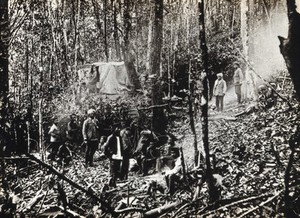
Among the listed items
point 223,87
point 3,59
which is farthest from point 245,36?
point 3,59

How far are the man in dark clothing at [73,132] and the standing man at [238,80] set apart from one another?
7.65ft

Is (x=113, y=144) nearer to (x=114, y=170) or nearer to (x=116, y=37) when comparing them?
(x=114, y=170)

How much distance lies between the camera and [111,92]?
516cm

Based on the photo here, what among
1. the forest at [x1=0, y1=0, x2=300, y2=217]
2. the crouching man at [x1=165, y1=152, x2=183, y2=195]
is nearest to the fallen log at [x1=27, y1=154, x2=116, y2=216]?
the forest at [x1=0, y1=0, x2=300, y2=217]

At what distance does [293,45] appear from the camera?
440 cm

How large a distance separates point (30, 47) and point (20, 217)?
99.8 inches

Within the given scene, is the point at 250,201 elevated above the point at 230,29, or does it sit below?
below

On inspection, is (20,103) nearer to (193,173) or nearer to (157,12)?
(157,12)

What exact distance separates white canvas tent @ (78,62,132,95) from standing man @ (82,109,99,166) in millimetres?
425

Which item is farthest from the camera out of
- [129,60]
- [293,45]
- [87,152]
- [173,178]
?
[87,152]

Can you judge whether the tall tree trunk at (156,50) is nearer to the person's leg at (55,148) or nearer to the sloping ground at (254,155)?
the sloping ground at (254,155)

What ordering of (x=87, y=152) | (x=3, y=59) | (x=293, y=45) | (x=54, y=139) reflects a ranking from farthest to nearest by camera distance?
1. (x=3, y=59)
2. (x=54, y=139)
3. (x=87, y=152)
4. (x=293, y=45)

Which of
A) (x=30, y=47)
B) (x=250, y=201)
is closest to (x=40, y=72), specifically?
(x=30, y=47)

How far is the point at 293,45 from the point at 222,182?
6.25ft
